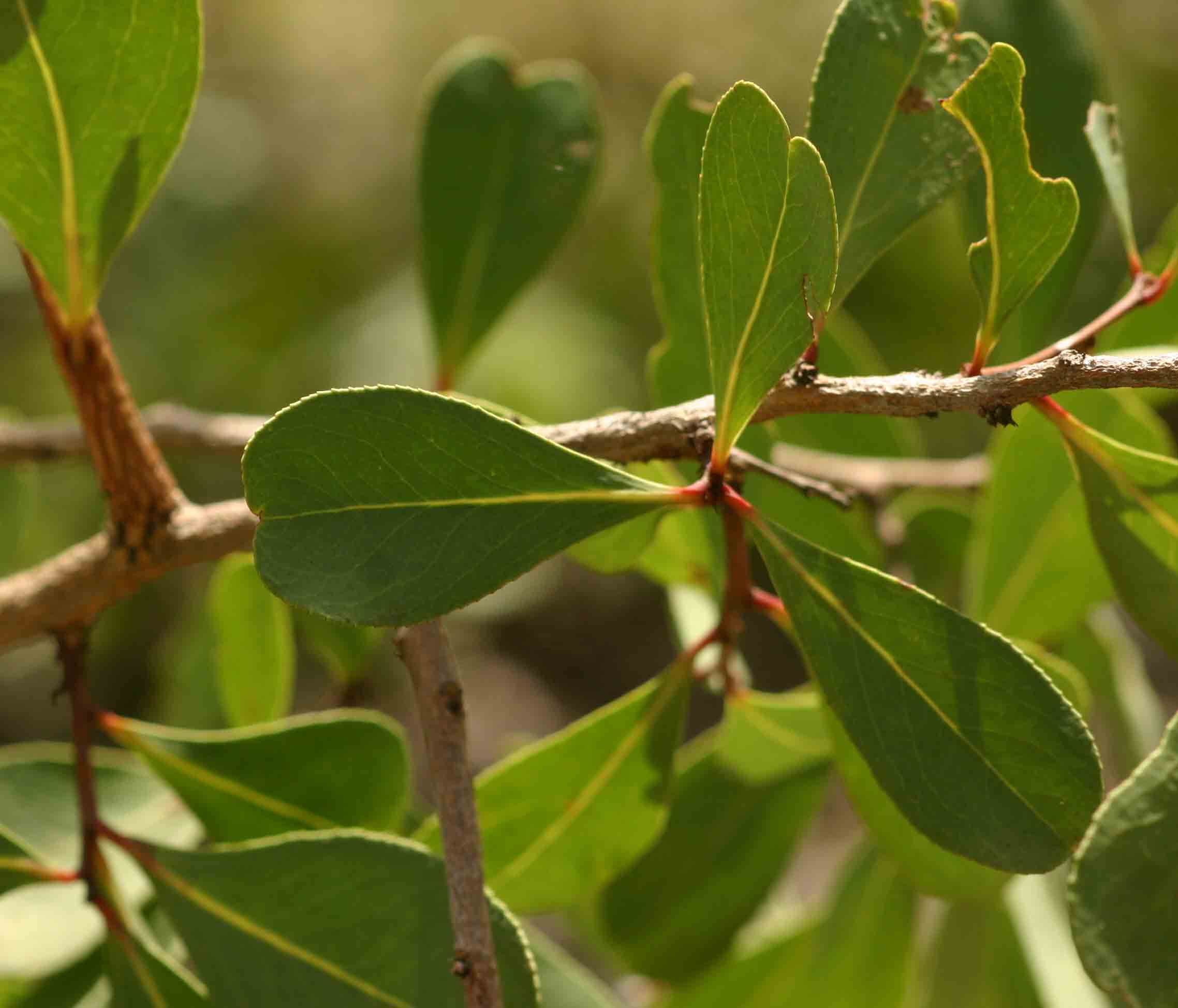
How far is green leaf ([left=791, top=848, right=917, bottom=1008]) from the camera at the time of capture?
102 centimetres

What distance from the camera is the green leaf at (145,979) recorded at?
2.20ft

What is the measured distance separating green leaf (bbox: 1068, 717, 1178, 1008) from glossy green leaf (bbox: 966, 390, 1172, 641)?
409 millimetres

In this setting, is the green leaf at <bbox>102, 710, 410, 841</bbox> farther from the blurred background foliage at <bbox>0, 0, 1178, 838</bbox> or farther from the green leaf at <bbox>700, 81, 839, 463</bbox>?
the blurred background foliage at <bbox>0, 0, 1178, 838</bbox>

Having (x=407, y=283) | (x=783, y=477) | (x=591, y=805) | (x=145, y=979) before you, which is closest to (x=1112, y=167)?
(x=783, y=477)

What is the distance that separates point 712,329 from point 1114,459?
216 millimetres

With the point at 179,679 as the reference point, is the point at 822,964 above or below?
above

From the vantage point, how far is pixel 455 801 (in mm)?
561

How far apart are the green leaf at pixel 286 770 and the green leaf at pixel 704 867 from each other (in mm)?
331

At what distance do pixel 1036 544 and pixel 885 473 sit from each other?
26cm

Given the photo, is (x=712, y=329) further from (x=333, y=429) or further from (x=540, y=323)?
(x=540, y=323)

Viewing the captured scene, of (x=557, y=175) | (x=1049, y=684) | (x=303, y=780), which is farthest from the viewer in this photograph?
(x=557, y=175)

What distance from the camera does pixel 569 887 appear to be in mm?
769

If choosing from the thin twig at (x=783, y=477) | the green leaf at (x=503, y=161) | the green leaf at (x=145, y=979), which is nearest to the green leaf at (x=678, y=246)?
the thin twig at (x=783, y=477)

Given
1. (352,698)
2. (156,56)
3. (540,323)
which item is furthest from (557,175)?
(540,323)
